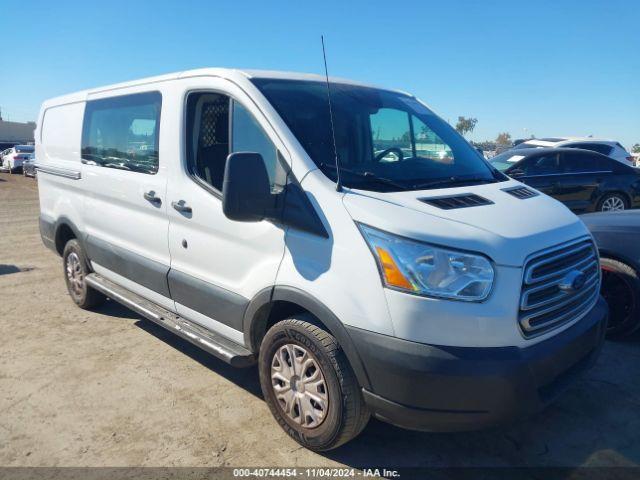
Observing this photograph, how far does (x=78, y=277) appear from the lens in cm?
514

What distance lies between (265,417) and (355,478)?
0.78 metres

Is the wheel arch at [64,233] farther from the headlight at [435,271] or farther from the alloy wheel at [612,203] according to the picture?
the alloy wheel at [612,203]

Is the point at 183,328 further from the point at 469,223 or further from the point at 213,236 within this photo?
the point at 469,223

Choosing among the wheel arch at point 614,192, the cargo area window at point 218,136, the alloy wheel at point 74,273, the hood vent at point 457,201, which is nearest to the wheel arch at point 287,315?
the cargo area window at point 218,136

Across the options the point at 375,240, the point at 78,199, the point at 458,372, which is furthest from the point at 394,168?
the point at 78,199

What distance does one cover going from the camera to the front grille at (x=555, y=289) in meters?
2.39

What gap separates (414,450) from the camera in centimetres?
284

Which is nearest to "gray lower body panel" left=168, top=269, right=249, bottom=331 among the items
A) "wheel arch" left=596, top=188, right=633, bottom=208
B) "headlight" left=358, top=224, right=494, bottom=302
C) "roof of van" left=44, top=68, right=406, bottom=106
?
"headlight" left=358, top=224, right=494, bottom=302

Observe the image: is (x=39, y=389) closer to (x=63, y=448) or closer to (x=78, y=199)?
(x=63, y=448)

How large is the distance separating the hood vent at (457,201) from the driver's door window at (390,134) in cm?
58

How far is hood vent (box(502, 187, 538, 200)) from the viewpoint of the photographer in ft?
10.00

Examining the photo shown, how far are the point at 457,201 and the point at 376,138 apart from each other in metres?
0.87

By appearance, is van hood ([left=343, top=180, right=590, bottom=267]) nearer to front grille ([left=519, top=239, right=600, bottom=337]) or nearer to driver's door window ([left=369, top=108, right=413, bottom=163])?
front grille ([left=519, top=239, right=600, bottom=337])

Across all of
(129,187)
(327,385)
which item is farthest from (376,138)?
(129,187)
